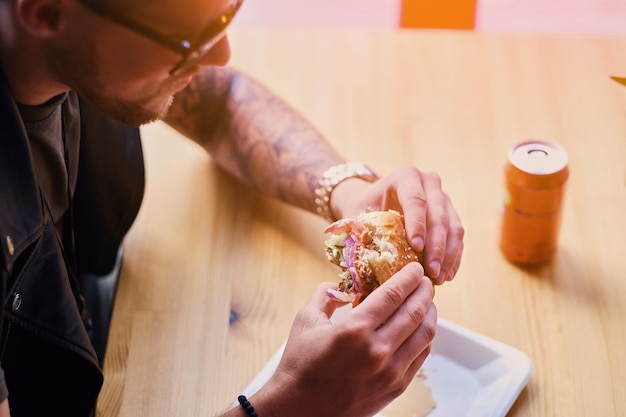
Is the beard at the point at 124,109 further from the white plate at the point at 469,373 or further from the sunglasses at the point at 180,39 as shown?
the white plate at the point at 469,373

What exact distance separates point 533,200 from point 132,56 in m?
0.70

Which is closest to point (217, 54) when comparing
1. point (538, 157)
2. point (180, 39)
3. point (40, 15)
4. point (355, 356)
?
point (180, 39)

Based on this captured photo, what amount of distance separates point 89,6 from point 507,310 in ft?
2.72

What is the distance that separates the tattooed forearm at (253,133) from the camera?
5.49 feet

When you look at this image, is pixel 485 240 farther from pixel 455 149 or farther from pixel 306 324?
pixel 306 324

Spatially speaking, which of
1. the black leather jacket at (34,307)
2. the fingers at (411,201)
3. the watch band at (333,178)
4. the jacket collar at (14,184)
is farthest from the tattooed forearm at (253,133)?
the jacket collar at (14,184)

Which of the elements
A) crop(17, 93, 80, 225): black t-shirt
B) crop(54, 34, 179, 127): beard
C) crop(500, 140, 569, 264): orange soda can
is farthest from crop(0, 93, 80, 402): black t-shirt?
crop(500, 140, 569, 264): orange soda can

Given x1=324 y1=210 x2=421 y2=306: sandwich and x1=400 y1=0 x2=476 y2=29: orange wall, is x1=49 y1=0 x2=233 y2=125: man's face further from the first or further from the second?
x1=400 y1=0 x2=476 y2=29: orange wall

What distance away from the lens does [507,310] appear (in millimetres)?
1489

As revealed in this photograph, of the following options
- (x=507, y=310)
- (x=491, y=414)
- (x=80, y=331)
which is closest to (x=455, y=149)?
(x=507, y=310)

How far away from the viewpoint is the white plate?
133 centimetres

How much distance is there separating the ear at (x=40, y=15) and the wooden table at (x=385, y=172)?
553 mm

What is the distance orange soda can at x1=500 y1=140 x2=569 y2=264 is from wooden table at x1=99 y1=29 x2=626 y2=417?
0.04 meters

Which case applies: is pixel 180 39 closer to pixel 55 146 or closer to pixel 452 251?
pixel 55 146
